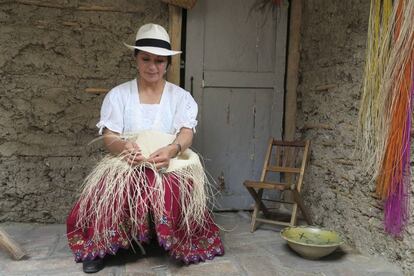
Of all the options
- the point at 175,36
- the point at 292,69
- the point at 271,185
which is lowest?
the point at 271,185

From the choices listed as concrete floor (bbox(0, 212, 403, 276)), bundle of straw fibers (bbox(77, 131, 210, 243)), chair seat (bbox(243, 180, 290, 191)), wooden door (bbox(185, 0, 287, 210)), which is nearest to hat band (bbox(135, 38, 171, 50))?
bundle of straw fibers (bbox(77, 131, 210, 243))

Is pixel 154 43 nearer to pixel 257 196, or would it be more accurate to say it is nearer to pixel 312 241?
pixel 257 196

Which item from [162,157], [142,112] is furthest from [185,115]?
[162,157]

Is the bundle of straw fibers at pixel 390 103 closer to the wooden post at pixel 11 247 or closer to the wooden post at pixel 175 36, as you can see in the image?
the wooden post at pixel 175 36

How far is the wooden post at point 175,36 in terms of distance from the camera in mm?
2877

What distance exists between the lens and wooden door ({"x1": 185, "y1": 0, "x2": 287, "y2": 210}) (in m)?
3.03

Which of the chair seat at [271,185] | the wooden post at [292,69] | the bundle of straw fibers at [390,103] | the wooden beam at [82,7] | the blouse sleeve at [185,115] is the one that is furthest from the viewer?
the wooden post at [292,69]

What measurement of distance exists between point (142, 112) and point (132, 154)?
0.32 m

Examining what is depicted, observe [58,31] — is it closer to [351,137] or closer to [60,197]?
[60,197]

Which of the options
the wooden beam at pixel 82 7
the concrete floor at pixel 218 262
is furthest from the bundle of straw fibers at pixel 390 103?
the wooden beam at pixel 82 7

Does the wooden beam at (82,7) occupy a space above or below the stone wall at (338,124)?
above

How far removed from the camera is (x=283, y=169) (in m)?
2.90

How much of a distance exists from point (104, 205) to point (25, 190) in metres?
1.09

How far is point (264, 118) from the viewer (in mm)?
3209
